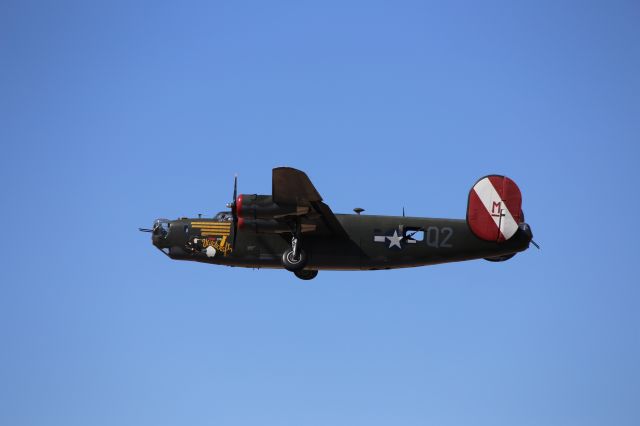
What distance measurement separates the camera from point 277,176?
32875mm

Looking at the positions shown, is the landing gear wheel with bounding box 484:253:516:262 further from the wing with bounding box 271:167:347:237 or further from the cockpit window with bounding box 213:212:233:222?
the cockpit window with bounding box 213:212:233:222

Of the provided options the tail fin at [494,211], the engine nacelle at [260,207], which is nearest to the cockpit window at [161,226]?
the engine nacelle at [260,207]

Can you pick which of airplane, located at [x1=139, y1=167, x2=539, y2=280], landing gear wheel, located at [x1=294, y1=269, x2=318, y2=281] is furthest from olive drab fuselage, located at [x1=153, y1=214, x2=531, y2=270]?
landing gear wheel, located at [x1=294, y1=269, x2=318, y2=281]

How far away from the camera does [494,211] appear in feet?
115

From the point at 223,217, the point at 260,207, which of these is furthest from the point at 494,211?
the point at 223,217

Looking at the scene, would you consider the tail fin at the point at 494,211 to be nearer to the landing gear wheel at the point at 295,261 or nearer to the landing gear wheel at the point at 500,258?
the landing gear wheel at the point at 500,258

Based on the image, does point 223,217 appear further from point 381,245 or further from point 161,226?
point 381,245

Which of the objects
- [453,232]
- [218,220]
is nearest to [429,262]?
[453,232]

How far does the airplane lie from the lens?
1382 inches

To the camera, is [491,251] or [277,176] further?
[491,251]

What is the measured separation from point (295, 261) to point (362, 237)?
7.29 ft

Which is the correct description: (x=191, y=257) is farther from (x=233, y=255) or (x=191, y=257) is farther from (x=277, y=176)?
(x=277, y=176)

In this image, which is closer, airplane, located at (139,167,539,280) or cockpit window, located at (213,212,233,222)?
airplane, located at (139,167,539,280)

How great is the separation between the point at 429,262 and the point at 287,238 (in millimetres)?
4489
